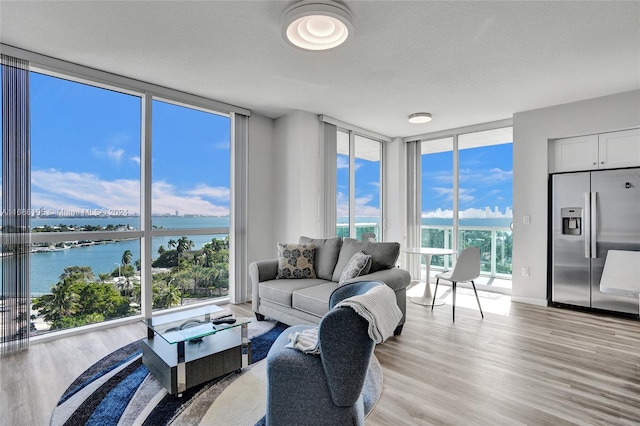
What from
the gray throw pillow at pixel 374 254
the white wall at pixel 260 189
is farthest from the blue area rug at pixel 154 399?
the white wall at pixel 260 189

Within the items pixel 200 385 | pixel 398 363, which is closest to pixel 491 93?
pixel 398 363

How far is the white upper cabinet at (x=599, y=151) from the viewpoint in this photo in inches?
151

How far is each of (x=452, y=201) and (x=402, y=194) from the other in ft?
3.03

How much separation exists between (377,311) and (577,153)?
432 centimetres

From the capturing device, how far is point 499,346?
2.97 meters

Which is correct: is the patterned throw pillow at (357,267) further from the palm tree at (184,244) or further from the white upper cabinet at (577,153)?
the white upper cabinet at (577,153)

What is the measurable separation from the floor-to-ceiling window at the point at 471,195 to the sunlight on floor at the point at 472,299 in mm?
491

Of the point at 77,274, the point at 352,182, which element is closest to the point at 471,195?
the point at 352,182

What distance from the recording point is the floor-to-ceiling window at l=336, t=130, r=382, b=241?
5.27 m

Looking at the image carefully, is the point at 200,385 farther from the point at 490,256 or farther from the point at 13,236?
the point at 490,256

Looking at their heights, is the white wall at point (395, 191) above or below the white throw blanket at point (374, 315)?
above

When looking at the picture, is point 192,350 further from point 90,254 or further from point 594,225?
point 594,225

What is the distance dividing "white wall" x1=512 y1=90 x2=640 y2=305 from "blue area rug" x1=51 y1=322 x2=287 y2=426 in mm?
3908

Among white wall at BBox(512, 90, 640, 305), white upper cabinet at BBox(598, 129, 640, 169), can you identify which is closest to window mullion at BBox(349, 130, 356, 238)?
white wall at BBox(512, 90, 640, 305)
